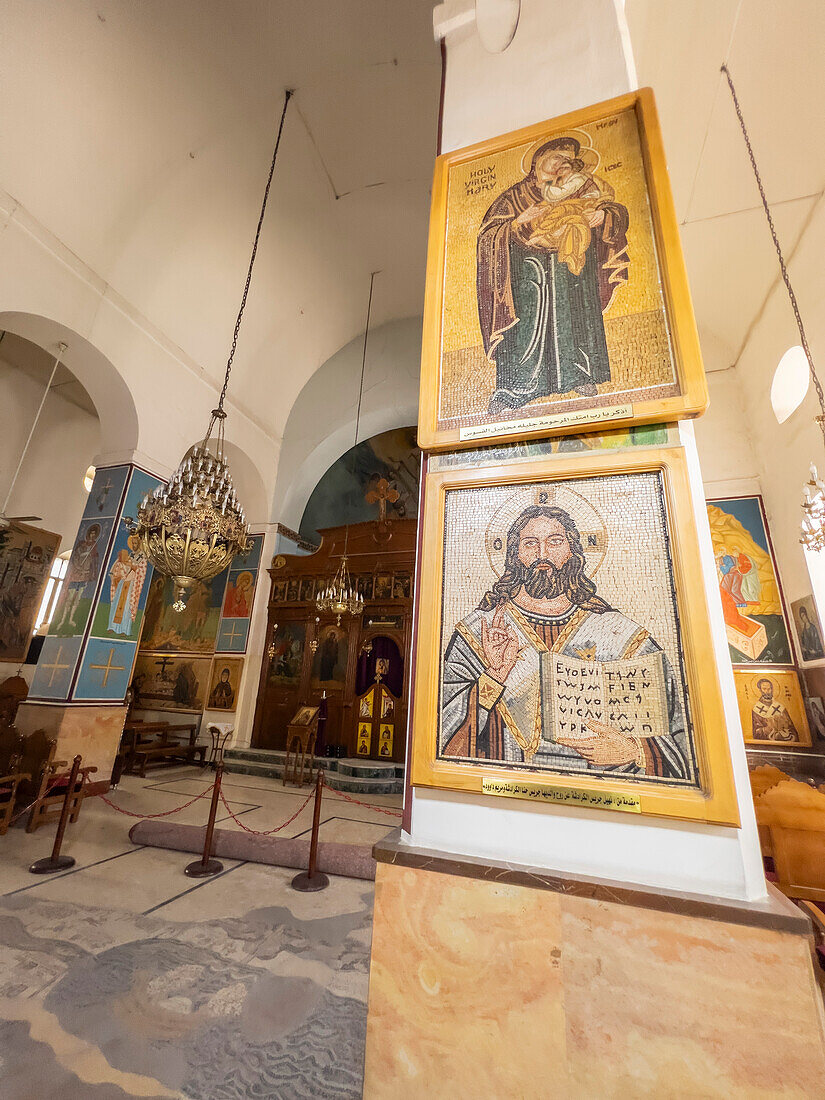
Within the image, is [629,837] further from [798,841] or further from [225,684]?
[225,684]

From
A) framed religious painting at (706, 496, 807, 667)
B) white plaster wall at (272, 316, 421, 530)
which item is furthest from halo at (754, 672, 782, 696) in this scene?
white plaster wall at (272, 316, 421, 530)

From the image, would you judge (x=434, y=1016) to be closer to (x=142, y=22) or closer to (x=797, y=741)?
(x=797, y=741)

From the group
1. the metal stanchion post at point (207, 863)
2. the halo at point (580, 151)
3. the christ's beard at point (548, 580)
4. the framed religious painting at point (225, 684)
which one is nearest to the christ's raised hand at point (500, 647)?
the christ's beard at point (548, 580)

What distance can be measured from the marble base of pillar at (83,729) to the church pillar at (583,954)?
6.18 metres

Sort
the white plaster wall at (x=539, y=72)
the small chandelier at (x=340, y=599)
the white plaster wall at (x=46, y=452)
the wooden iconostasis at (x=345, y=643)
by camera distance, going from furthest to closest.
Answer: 1. the wooden iconostasis at (x=345, y=643)
2. the white plaster wall at (x=46, y=452)
3. the small chandelier at (x=340, y=599)
4. the white plaster wall at (x=539, y=72)

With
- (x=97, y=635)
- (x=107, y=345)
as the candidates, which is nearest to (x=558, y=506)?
(x=97, y=635)

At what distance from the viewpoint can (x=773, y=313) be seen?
6602mm

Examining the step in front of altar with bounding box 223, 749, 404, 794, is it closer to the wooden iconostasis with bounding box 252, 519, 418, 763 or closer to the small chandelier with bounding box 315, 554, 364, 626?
the wooden iconostasis with bounding box 252, 519, 418, 763

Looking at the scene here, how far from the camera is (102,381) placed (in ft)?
23.0

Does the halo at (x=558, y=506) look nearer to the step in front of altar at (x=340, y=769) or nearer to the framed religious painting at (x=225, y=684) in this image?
the step in front of altar at (x=340, y=769)

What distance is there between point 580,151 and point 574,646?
229cm

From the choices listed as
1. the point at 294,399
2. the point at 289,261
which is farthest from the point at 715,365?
the point at 294,399

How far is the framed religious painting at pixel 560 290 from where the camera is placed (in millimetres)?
1757

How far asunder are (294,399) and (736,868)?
437 inches
